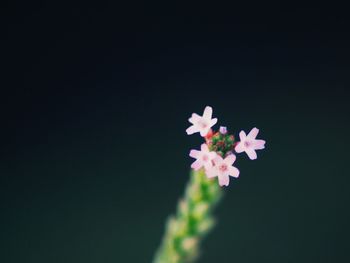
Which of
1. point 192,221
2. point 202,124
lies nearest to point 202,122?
point 202,124

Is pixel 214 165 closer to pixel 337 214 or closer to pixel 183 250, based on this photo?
pixel 183 250

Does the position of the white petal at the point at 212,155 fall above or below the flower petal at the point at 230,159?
above

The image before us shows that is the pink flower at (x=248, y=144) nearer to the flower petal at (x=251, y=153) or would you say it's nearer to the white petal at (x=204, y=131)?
the flower petal at (x=251, y=153)

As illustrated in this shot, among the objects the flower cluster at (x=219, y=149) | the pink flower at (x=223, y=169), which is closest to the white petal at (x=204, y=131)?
the flower cluster at (x=219, y=149)

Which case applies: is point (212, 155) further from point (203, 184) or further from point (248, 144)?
point (203, 184)

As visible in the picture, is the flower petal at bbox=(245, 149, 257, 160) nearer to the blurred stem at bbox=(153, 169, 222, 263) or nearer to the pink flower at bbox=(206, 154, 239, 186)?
the pink flower at bbox=(206, 154, 239, 186)

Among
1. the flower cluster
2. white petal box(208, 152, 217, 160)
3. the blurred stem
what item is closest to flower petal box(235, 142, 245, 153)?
the flower cluster

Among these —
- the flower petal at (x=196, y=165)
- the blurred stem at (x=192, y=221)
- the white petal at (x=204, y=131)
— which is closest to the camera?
the flower petal at (x=196, y=165)

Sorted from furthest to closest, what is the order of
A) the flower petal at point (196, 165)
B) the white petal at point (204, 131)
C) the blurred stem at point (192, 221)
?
1. the blurred stem at point (192, 221)
2. the white petal at point (204, 131)
3. the flower petal at point (196, 165)
